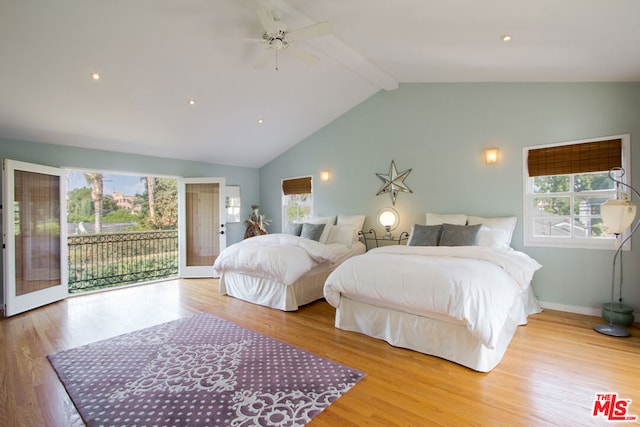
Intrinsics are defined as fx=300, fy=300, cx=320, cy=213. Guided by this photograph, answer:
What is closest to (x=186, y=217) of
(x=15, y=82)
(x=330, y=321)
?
(x=15, y=82)

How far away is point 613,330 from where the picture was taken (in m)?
3.08

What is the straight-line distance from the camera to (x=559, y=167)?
3.76 metres

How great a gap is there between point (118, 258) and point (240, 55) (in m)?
5.43

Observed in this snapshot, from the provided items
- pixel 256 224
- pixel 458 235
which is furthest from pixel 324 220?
pixel 458 235

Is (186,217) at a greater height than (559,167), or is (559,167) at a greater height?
(559,167)

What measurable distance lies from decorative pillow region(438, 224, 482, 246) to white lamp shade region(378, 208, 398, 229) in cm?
124

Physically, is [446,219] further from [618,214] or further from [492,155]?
[618,214]

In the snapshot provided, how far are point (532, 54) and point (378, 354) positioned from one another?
135 inches

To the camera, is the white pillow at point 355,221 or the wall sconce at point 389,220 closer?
the wall sconce at point 389,220

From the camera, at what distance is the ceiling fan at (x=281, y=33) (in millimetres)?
2617

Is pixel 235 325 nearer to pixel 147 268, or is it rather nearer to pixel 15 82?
pixel 15 82

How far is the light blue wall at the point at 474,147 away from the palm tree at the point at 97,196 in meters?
5.59

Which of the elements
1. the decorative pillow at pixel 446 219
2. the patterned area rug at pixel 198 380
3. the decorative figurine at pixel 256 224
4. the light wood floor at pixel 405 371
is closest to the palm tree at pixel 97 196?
the decorative figurine at pixel 256 224

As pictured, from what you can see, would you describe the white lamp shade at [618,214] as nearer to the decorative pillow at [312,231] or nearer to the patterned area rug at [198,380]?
the patterned area rug at [198,380]
